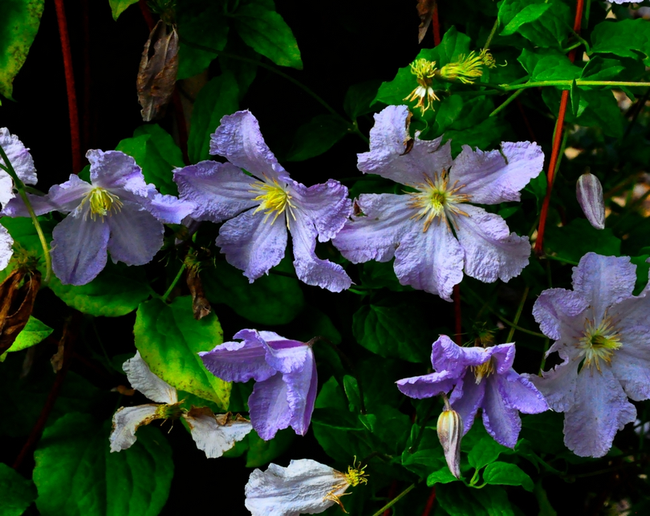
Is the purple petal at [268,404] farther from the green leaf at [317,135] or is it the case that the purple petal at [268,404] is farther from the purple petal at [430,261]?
the green leaf at [317,135]

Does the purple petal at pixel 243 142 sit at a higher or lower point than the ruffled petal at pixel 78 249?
higher

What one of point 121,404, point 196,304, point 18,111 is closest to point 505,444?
point 196,304

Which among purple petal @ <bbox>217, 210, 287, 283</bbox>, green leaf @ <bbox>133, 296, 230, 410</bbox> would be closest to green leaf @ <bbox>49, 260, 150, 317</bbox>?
green leaf @ <bbox>133, 296, 230, 410</bbox>

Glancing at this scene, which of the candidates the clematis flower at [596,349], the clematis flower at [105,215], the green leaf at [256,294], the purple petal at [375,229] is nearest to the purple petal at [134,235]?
the clematis flower at [105,215]

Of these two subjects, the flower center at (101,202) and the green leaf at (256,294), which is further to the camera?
the green leaf at (256,294)

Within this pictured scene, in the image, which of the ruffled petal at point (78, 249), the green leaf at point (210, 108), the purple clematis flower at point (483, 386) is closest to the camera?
the purple clematis flower at point (483, 386)

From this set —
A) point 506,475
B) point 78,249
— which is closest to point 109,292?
point 78,249
